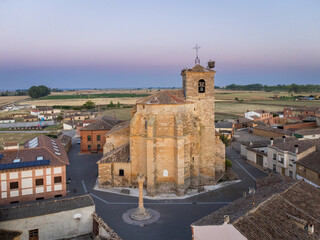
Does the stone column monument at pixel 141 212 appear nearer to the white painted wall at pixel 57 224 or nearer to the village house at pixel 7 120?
the white painted wall at pixel 57 224

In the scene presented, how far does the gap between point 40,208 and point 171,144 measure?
13627 mm

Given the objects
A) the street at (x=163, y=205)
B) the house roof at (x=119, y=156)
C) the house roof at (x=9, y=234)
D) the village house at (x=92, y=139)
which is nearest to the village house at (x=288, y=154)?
the street at (x=163, y=205)

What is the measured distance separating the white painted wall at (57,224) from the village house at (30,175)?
6.78 m

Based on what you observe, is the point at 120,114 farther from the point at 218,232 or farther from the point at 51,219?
the point at 218,232

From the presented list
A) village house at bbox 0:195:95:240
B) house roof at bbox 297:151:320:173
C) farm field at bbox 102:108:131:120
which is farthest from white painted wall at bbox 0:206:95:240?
farm field at bbox 102:108:131:120

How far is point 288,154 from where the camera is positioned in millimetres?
32531

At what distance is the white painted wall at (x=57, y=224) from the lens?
1881 centimetres

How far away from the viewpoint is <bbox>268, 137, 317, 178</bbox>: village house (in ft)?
102

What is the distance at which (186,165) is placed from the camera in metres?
28.8

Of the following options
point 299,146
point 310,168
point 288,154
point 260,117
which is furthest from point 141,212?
point 260,117

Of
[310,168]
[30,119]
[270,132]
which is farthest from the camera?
[30,119]

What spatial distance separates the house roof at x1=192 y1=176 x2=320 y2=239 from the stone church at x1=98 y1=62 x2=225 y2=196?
34.3 ft

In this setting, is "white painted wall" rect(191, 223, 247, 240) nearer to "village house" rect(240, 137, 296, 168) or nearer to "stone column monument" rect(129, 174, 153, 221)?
"stone column monument" rect(129, 174, 153, 221)

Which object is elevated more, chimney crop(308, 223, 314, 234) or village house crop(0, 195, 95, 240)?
chimney crop(308, 223, 314, 234)
